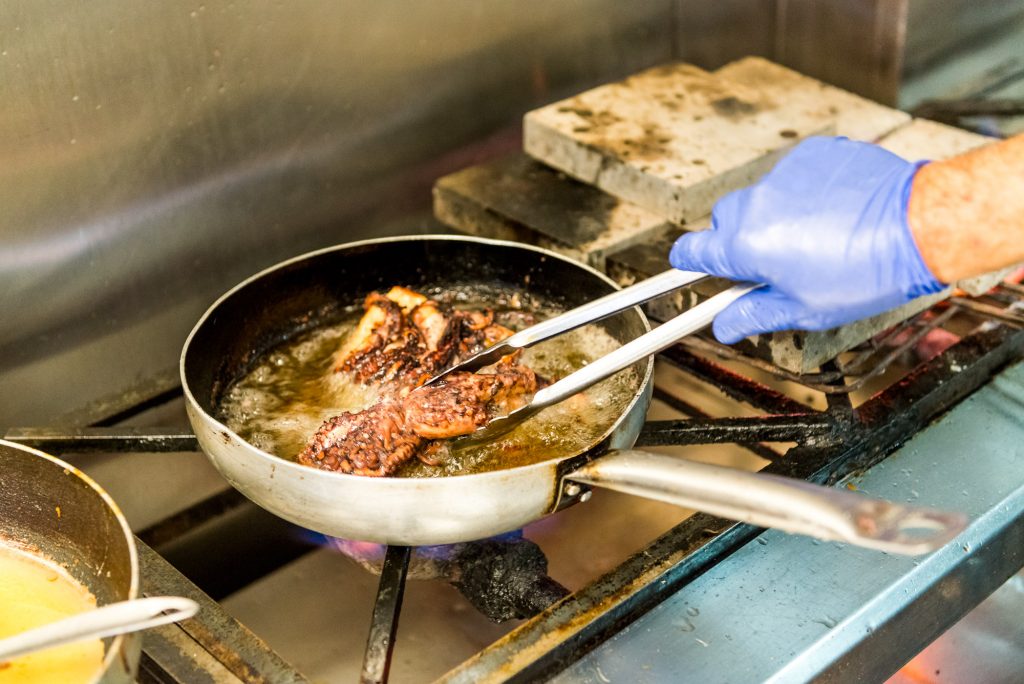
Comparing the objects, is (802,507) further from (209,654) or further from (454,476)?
(209,654)

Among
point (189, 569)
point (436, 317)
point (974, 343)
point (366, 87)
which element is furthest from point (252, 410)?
point (974, 343)

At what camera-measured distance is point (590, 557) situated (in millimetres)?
1830

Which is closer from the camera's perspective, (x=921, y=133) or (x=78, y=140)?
(x=78, y=140)

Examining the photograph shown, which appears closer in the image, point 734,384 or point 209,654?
point 209,654

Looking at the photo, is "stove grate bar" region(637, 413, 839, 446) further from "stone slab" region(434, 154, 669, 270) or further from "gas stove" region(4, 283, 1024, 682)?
"stone slab" region(434, 154, 669, 270)

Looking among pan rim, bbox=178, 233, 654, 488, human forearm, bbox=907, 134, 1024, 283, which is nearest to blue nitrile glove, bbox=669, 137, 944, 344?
human forearm, bbox=907, 134, 1024, 283

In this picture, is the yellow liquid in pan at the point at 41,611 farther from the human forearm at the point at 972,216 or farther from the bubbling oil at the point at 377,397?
the human forearm at the point at 972,216

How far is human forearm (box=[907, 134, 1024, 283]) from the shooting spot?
1200mm

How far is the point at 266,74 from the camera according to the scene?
1706 mm

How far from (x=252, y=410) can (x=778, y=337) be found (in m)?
0.79

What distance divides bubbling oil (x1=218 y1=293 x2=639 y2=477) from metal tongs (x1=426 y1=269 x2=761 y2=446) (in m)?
0.05

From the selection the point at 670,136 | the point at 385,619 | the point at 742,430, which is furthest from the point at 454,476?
the point at 670,136

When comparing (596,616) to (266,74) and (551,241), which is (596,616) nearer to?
(551,241)

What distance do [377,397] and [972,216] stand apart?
2.67 ft
